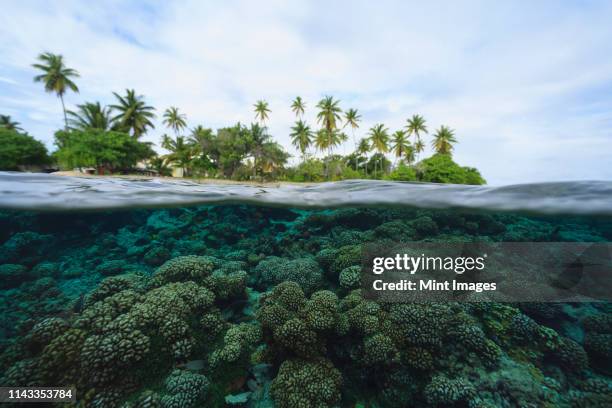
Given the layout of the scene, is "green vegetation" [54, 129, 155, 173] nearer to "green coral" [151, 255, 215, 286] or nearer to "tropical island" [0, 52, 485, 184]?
"tropical island" [0, 52, 485, 184]

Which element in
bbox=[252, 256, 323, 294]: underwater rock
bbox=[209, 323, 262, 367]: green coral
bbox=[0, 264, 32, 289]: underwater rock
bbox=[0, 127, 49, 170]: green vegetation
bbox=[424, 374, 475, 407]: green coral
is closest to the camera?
bbox=[424, 374, 475, 407]: green coral

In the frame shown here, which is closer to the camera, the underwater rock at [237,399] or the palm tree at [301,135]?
the underwater rock at [237,399]

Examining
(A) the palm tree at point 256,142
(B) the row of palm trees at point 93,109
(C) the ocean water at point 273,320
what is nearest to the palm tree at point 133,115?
(B) the row of palm trees at point 93,109

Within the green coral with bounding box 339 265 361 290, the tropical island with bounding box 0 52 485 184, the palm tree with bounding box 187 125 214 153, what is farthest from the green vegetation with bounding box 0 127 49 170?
the green coral with bounding box 339 265 361 290

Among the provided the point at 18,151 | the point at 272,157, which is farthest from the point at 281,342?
the point at 18,151

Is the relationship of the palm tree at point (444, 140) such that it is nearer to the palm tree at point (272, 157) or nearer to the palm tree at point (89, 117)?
the palm tree at point (272, 157)

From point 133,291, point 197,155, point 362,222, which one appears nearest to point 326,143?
point 197,155

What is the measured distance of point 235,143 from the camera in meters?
34.2

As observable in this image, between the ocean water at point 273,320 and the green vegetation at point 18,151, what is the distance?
28507 millimetres
